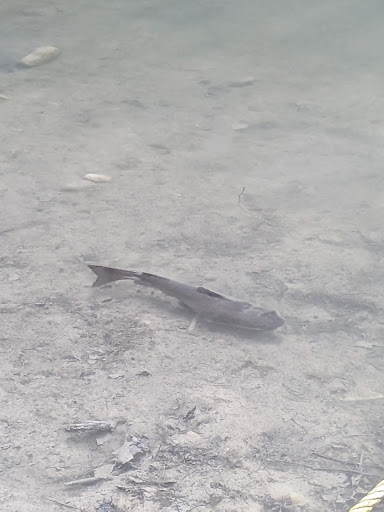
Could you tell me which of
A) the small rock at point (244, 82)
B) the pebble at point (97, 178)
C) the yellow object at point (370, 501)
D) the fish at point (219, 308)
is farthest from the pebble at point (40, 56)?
the yellow object at point (370, 501)

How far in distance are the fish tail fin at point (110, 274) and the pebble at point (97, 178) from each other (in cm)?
115

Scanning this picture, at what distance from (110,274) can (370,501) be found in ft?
5.15

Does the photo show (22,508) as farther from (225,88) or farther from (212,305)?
(225,88)

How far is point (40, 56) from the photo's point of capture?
5.84 metres

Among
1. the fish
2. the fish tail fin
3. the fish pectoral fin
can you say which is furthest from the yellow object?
the fish tail fin

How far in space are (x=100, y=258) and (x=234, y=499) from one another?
5.22 feet

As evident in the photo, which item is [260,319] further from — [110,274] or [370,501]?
[370,501]

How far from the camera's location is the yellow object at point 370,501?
211 cm

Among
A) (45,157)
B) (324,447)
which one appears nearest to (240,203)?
(45,157)

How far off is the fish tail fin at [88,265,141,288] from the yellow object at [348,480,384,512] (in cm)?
147

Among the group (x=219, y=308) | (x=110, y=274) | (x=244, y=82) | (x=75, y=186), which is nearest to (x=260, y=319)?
(x=219, y=308)

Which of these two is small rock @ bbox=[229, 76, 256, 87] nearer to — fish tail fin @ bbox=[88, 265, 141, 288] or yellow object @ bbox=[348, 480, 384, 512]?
fish tail fin @ bbox=[88, 265, 141, 288]

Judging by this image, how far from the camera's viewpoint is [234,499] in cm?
216

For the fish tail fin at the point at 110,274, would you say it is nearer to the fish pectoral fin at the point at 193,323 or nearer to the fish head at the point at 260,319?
the fish pectoral fin at the point at 193,323
